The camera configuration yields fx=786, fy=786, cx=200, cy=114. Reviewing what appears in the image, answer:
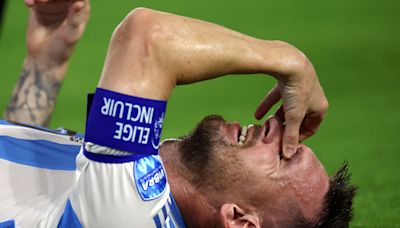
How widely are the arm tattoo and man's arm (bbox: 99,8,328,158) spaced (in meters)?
1.31

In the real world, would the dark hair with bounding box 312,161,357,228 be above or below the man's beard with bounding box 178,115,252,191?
below

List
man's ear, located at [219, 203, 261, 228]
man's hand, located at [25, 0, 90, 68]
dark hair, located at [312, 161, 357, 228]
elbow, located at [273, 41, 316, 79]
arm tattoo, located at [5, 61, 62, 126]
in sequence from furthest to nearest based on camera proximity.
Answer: arm tattoo, located at [5, 61, 62, 126] → man's hand, located at [25, 0, 90, 68] → dark hair, located at [312, 161, 357, 228] → man's ear, located at [219, 203, 261, 228] → elbow, located at [273, 41, 316, 79]

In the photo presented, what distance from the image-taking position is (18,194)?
8.49 feet

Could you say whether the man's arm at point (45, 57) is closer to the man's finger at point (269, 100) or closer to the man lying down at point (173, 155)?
the man lying down at point (173, 155)

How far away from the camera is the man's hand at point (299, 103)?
91.5 inches

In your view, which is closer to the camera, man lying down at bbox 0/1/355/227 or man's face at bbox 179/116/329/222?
man lying down at bbox 0/1/355/227

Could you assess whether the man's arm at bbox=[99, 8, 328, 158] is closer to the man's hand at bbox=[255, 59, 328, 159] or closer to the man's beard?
the man's hand at bbox=[255, 59, 328, 159]

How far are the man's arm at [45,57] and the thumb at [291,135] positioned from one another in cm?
127

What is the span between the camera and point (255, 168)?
2465 mm

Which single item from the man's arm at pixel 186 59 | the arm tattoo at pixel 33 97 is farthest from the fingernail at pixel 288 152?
the arm tattoo at pixel 33 97

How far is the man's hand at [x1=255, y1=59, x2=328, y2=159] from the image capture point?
232cm

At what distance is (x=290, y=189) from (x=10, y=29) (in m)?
5.82

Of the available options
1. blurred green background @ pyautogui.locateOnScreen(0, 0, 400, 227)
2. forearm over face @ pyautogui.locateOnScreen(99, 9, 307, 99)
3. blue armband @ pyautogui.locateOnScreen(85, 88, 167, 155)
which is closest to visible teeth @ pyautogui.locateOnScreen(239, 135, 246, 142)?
forearm over face @ pyautogui.locateOnScreen(99, 9, 307, 99)

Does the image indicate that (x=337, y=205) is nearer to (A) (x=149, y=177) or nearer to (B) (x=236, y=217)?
(B) (x=236, y=217)
